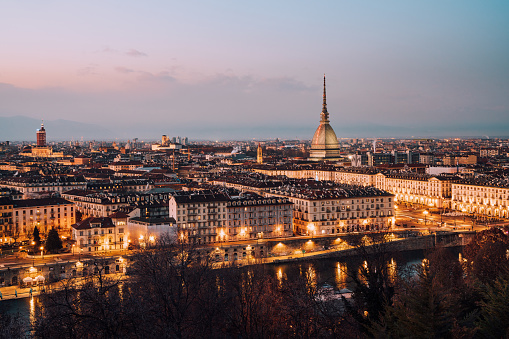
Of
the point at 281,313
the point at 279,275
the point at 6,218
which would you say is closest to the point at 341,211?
the point at 279,275

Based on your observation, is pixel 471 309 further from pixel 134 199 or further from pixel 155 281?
pixel 134 199

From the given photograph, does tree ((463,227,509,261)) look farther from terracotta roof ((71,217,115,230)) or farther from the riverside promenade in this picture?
terracotta roof ((71,217,115,230))

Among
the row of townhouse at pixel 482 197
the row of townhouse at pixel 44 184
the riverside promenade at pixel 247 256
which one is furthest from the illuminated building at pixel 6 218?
the row of townhouse at pixel 482 197

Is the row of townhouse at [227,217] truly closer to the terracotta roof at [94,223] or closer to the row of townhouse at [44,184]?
the terracotta roof at [94,223]

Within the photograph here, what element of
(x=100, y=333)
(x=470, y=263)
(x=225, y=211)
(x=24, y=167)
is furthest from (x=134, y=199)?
(x=24, y=167)

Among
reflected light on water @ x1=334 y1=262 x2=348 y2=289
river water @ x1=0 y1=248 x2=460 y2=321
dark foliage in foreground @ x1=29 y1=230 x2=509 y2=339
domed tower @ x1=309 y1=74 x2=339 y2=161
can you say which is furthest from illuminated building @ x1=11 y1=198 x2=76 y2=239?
domed tower @ x1=309 y1=74 x2=339 y2=161
